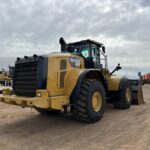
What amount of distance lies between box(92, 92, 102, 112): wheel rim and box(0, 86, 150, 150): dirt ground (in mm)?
454

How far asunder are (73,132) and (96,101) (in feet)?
5.36

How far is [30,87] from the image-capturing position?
334 inches

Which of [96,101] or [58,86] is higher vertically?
[58,86]

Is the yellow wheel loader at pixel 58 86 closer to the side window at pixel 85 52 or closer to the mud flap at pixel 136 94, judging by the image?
the side window at pixel 85 52

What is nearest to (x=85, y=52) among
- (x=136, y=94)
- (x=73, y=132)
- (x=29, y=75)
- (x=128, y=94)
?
(x=29, y=75)

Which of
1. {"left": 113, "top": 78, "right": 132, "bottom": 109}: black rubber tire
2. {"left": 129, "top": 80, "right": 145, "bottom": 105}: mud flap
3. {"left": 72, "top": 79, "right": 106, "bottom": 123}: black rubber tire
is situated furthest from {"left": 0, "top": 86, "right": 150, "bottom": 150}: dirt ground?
{"left": 129, "top": 80, "right": 145, "bottom": 105}: mud flap

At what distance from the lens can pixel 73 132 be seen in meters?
8.19

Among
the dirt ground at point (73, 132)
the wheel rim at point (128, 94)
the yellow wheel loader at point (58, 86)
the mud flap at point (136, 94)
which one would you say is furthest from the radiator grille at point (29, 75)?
the mud flap at point (136, 94)

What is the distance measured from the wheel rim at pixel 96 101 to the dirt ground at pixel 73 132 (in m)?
0.45

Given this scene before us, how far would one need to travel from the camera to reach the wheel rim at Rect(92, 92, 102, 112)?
9250mm

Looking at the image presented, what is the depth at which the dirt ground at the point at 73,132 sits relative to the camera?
691cm

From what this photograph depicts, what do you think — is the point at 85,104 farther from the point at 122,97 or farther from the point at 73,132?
the point at 122,97

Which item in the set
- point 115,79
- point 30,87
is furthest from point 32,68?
point 115,79

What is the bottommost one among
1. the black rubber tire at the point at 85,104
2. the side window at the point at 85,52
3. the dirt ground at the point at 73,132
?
the dirt ground at the point at 73,132
